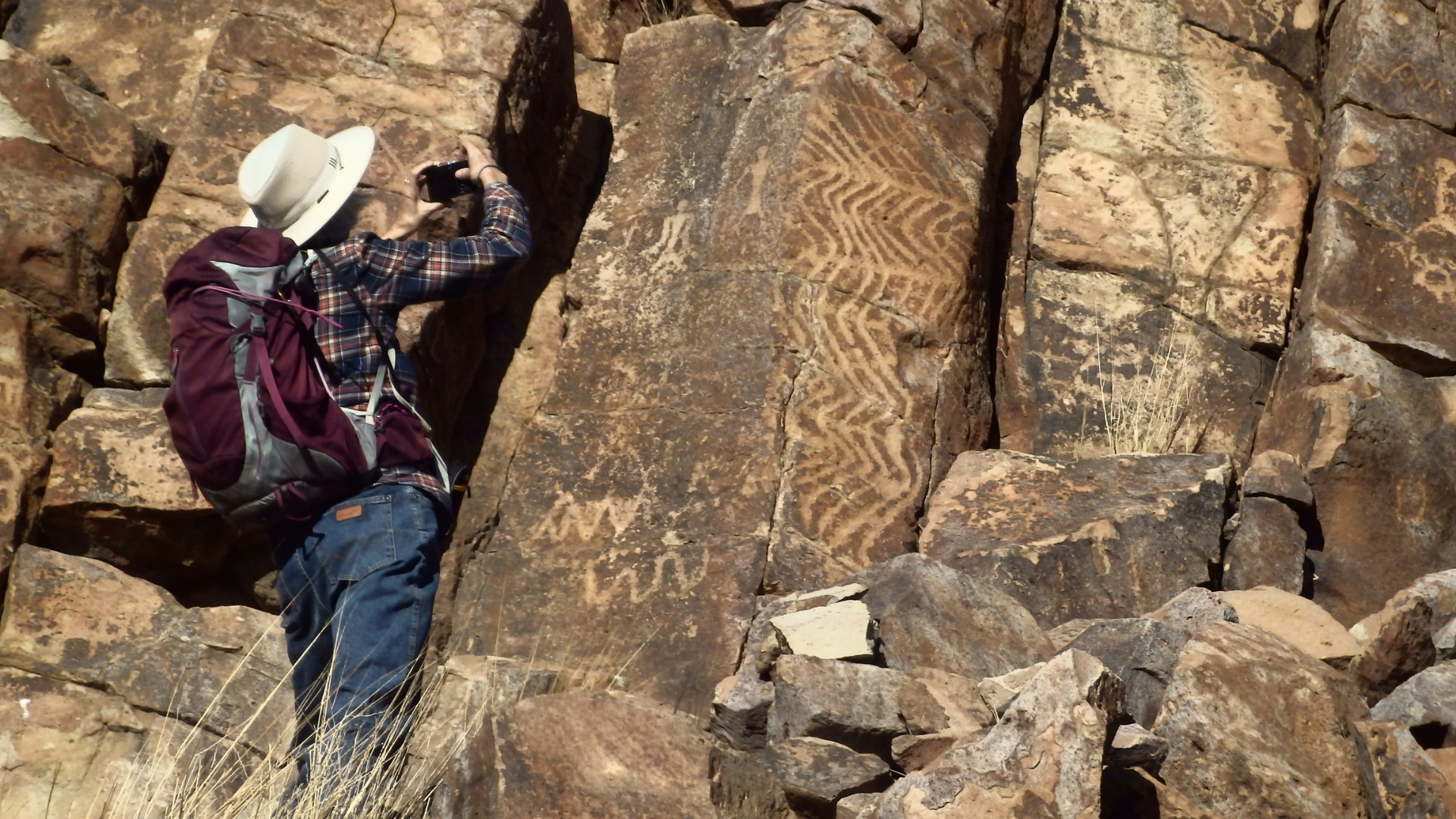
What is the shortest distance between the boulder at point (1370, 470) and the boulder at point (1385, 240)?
0.49ft

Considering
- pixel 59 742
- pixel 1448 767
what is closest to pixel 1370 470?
pixel 1448 767

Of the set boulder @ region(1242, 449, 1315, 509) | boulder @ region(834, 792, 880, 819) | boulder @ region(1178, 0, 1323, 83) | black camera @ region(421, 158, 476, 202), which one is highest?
boulder @ region(1178, 0, 1323, 83)

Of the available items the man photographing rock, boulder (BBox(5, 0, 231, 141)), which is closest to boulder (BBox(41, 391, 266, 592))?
the man photographing rock

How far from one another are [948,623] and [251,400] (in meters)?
1.95

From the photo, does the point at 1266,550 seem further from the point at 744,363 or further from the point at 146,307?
the point at 146,307

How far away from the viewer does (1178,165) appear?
634 cm

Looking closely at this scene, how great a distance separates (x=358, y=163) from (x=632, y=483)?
1483 mm

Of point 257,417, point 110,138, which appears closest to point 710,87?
point 110,138

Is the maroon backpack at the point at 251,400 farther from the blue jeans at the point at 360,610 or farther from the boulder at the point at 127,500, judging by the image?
the boulder at the point at 127,500

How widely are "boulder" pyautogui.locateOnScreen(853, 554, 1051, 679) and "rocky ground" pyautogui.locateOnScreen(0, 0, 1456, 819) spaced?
17 millimetres

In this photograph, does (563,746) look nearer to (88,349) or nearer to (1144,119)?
(88,349)

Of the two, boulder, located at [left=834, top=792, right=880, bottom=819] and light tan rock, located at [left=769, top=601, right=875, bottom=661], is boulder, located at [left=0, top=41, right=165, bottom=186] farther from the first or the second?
boulder, located at [left=834, top=792, right=880, bottom=819]

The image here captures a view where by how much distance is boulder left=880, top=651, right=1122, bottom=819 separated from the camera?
320cm

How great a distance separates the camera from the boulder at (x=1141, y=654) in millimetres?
3793
